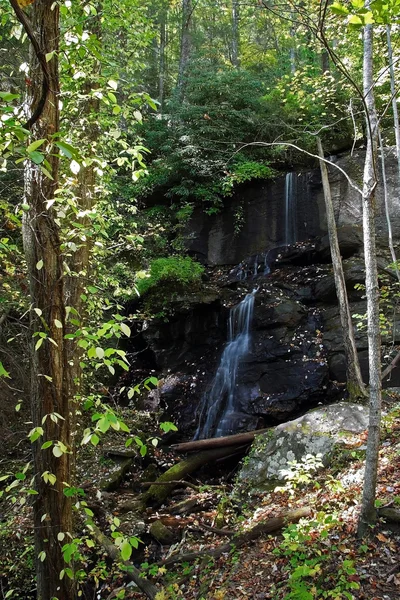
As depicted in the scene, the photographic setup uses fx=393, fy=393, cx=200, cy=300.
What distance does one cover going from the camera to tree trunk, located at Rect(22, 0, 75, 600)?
2.71 m

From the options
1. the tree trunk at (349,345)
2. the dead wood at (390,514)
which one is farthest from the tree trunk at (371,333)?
the tree trunk at (349,345)

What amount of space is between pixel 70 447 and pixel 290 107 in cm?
1294

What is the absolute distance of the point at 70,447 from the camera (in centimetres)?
287

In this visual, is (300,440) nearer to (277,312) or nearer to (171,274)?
(277,312)

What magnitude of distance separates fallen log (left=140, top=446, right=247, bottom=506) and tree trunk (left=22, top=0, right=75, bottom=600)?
11.4 feet

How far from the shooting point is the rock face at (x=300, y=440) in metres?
5.67

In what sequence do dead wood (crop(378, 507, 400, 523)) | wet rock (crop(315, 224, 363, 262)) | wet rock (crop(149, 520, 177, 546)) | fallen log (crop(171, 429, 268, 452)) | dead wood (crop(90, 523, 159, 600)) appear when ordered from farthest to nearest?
1. wet rock (crop(315, 224, 363, 262))
2. fallen log (crop(171, 429, 268, 452))
3. wet rock (crop(149, 520, 177, 546))
4. dead wood (crop(90, 523, 159, 600))
5. dead wood (crop(378, 507, 400, 523))

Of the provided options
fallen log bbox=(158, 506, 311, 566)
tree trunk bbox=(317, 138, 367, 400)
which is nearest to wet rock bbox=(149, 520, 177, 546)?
fallen log bbox=(158, 506, 311, 566)

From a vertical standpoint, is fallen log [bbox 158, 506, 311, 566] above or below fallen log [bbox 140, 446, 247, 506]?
above

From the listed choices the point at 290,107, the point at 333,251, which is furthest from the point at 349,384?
the point at 290,107

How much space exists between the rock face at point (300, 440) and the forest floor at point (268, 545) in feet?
0.78

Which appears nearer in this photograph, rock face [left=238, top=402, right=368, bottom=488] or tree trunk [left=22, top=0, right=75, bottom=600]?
tree trunk [left=22, top=0, right=75, bottom=600]

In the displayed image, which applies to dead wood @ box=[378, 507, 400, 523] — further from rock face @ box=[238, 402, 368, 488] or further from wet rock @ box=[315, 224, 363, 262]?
wet rock @ box=[315, 224, 363, 262]

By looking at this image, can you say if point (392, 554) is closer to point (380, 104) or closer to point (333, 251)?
point (333, 251)
